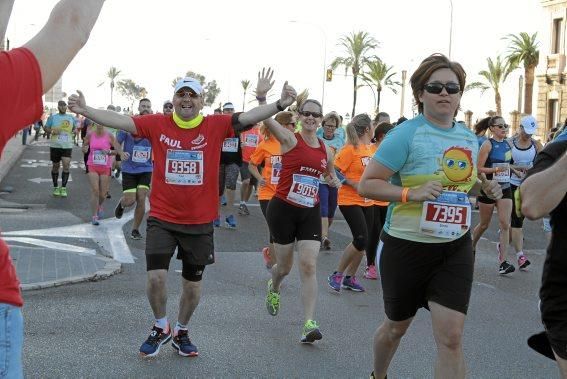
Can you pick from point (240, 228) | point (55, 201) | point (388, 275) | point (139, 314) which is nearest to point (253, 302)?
point (139, 314)

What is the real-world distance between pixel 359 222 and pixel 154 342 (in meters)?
3.67

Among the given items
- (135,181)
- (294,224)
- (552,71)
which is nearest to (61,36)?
(294,224)

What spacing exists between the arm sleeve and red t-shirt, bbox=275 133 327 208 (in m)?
2.63

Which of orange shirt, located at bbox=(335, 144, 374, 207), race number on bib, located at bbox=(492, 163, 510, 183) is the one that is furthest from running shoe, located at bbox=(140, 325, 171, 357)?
race number on bib, located at bbox=(492, 163, 510, 183)

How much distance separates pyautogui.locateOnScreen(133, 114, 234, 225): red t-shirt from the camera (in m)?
6.06

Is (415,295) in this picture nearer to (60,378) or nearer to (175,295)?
(60,378)

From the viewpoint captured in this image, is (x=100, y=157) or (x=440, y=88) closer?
(x=440, y=88)

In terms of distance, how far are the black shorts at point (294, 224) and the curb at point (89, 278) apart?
242 centimetres

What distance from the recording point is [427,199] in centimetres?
446

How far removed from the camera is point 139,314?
7242mm

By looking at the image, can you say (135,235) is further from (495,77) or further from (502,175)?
(495,77)

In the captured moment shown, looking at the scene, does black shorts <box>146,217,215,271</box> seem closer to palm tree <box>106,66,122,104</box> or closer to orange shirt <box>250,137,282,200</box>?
orange shirt <box>250,137,282,200</box>

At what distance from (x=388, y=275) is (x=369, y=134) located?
5135mm

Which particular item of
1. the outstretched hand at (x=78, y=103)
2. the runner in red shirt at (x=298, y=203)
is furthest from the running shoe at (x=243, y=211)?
the outstretched hand at (x=78, y=103)
